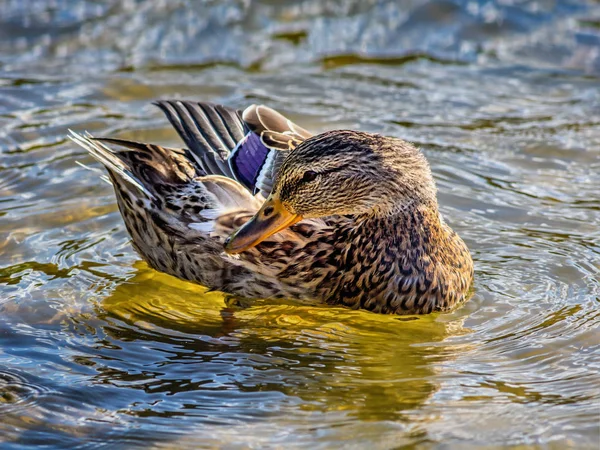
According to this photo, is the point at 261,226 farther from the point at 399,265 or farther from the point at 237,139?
the point at 237,139

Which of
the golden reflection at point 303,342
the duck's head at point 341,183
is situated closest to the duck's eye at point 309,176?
the duck's head at point 341,183

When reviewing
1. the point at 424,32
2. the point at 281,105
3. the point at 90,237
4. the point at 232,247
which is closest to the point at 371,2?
the point at 424,32

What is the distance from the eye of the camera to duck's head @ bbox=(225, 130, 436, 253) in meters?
5.97

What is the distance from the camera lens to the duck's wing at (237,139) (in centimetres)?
655

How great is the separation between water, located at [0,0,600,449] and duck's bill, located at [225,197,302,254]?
53 centimetres

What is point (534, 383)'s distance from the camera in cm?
525

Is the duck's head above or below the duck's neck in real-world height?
above

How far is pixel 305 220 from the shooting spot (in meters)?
6.40

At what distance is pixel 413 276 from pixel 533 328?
794 millimetres

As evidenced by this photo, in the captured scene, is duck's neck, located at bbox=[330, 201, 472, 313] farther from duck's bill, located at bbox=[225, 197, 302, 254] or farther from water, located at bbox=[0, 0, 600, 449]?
duck's bill, located at bbox=[225, 197, 302, 254]

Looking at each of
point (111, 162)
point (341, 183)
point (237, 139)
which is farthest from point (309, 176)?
point (111, 162)

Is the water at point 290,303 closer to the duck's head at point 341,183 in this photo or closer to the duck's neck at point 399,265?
the duck's neck at point 399,265

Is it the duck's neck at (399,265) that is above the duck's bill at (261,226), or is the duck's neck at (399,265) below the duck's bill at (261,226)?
below

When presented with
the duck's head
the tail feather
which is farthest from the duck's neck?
the tail feather
